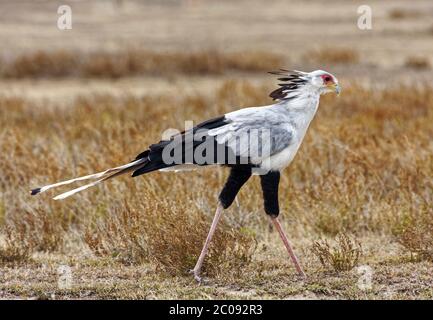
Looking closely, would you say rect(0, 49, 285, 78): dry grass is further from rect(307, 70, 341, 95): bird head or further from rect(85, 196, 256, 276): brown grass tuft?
rect(307, 70, 341, 95): bird head

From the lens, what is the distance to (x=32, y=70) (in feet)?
67.6

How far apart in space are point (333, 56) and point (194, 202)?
15.9 m

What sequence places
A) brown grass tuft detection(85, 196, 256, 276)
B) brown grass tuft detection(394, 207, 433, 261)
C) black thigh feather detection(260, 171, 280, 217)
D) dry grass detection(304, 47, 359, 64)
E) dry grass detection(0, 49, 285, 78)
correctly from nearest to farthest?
black thigh feather detection(260, 171, 280, 217) < brown grass tuft detection(85, 196, 256, 276) < brown grass tuft detection(394, 207, 433, 261) < dry grass detection(0, 49, 285, 78) < dry grass detection(304, 47, 359, 64)

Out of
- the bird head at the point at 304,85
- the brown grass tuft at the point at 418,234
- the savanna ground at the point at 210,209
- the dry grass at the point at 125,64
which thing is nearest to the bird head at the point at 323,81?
the bird head at the point at 304,85

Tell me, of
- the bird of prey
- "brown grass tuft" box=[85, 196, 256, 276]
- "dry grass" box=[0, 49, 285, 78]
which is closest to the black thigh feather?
the bird of prey

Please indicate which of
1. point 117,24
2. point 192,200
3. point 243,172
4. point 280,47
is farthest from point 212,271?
point 117,24

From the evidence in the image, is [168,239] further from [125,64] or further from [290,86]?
[125,64]

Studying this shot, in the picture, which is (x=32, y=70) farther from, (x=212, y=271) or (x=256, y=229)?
(x=212, y=271)

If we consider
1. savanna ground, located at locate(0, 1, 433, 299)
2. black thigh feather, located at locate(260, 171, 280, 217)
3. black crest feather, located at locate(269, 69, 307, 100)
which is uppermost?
black crest feather, located at locate(269, 69, 307, 100)

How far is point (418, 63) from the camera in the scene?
21531mm

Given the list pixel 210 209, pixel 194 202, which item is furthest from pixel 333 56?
pixel 194 202

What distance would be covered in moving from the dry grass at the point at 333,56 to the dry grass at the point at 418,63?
1.42 metres

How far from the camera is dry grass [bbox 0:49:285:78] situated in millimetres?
20672

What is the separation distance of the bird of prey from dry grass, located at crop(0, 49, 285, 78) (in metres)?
14.5
